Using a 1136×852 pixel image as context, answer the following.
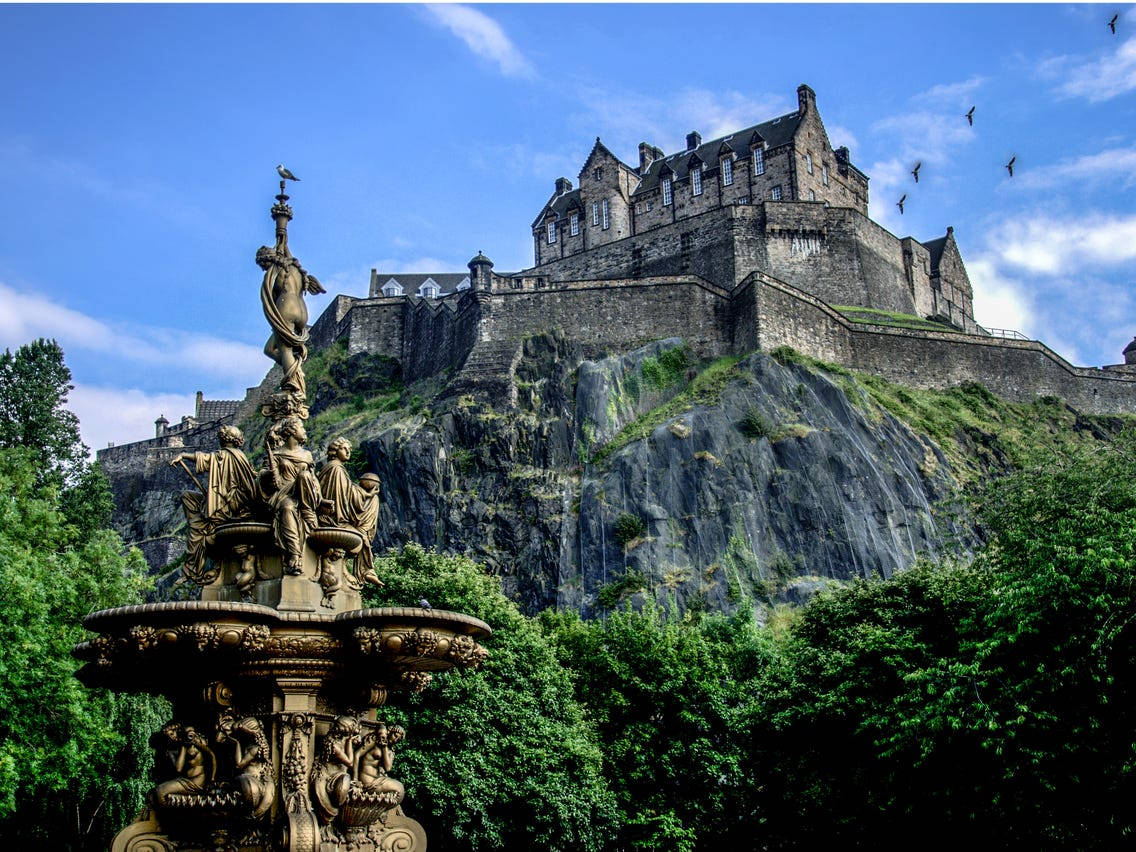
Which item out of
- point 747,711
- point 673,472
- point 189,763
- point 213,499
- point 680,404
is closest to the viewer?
point 189,763

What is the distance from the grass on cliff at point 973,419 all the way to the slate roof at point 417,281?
3567cm

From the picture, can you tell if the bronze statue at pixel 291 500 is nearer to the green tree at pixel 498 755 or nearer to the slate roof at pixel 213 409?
the green tree at pixel 498 755

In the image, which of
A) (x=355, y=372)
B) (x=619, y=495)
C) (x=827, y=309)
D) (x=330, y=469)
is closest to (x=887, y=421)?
(x=827, y=309)

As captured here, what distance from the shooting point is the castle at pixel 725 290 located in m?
59.9

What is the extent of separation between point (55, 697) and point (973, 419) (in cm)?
4607

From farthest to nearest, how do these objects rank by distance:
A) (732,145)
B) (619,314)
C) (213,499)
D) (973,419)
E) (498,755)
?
(732,145) < (619,314) < (973,419) < (498,755) < (213,499)

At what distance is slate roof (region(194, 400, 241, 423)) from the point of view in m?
87.4

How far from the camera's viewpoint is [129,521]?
246 ft

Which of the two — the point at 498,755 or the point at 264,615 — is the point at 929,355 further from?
the point at 264,615

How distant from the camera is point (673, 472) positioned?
50.8 m

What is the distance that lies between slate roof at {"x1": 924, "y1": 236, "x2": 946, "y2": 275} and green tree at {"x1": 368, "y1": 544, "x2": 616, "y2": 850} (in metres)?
57.6

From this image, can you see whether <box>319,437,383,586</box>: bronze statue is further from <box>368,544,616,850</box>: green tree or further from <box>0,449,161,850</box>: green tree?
<box>368,544,616,850</box>: green tree

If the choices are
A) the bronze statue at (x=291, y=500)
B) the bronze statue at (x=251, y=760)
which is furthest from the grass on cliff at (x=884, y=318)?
the bronze statue at (x=251, y=760)

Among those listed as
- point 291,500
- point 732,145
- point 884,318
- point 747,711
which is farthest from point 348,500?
point 732,145
